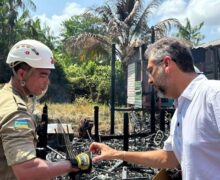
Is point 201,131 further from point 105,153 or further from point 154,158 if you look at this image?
point 105,153

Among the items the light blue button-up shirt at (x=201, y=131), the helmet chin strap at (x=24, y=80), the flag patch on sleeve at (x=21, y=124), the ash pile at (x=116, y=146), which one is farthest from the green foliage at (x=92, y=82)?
the flag patch on sleeve at (x=21, y=124)

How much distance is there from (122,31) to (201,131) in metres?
26.1

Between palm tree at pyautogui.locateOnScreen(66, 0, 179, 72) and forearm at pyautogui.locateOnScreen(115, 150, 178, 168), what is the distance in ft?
77.4

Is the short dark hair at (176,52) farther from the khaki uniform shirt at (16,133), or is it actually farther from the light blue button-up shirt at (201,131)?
the khaki uniform shirt at (16,133)

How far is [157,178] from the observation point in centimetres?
345

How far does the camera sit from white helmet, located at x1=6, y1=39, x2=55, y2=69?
2947 millimetres

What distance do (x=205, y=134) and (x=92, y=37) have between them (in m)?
24.9

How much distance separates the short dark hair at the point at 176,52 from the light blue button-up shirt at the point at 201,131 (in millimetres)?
152

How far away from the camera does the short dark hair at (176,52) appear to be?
2.84 meters

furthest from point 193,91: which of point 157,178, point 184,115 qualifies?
point 157,178

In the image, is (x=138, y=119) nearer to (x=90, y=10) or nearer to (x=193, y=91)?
(x=193, y=91)

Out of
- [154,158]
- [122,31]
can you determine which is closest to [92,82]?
[122,31]

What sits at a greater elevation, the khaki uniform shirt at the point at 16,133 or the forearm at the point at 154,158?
the khaki uniform shirt at the point at 16,133

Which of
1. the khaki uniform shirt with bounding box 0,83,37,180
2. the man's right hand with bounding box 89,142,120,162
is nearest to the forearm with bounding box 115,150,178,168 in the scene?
the man's right hand with bounding box 89,142,120,162
